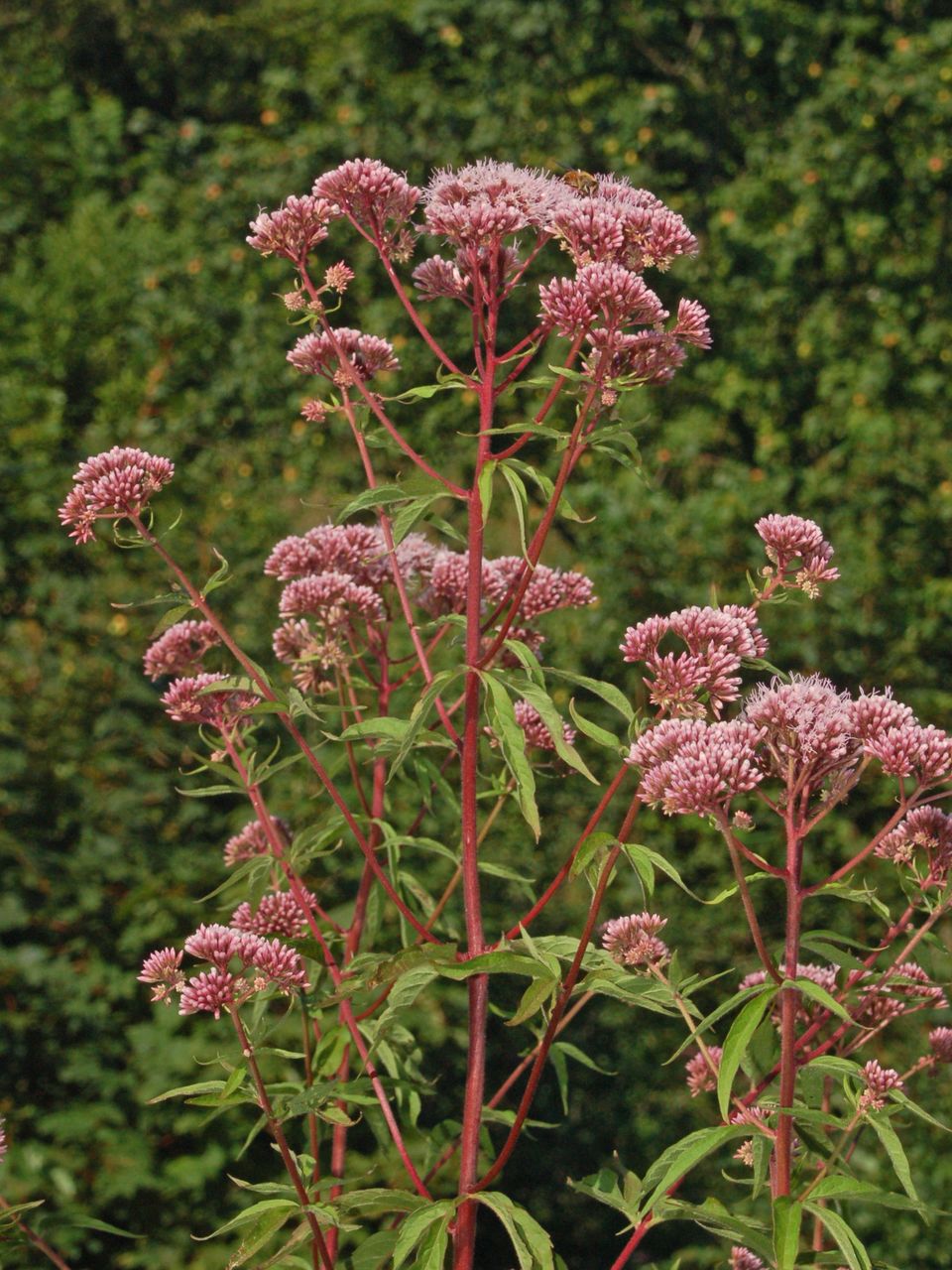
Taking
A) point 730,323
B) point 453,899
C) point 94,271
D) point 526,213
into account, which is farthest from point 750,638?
point 94,271

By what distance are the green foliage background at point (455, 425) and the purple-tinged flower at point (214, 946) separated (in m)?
2.00

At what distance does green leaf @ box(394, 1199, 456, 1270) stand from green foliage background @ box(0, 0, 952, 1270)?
2016 millimetres

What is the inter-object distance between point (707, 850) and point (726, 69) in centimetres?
351

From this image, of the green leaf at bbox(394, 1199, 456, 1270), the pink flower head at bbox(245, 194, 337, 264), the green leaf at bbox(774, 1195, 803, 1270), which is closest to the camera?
the green leaf at bbox(774, 1195, 803, 1270)

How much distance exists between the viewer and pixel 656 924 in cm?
203

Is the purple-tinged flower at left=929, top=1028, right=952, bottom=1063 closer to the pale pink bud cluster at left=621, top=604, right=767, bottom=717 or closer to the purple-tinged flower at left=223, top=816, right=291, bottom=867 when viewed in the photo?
the pale pink bud cluster at left=621, top=604, right=767, bottom=717

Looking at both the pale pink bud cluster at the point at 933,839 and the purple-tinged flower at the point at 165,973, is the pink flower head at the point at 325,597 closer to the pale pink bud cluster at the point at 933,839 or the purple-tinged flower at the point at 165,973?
the purple-tinged flower at the point at 165,973

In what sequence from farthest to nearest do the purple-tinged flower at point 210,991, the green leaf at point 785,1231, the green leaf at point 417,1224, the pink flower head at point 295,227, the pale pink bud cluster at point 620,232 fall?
the pink flower head at point 295,227, the pale pink bud cluster at point 620,232, the purple-tinged flower at point 210,991, the green leaf at point 417,1224, the green leaf at point 785,1231

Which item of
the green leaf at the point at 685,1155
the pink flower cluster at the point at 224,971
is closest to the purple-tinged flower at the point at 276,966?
the pink flower cluster at the point at 224,971

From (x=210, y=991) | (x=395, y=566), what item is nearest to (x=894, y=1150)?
(x=210, y=991)

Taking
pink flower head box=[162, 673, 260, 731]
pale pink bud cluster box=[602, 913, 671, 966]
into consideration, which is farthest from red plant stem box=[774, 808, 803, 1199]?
pink flower head box=[162, 673, 260, 731]

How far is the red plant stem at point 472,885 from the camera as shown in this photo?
6.15ft

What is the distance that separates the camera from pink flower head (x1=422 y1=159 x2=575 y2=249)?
1.95m

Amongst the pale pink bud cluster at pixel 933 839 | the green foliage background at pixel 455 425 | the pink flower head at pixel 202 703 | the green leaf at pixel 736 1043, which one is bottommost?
the green leaf at pixel 736 1043
